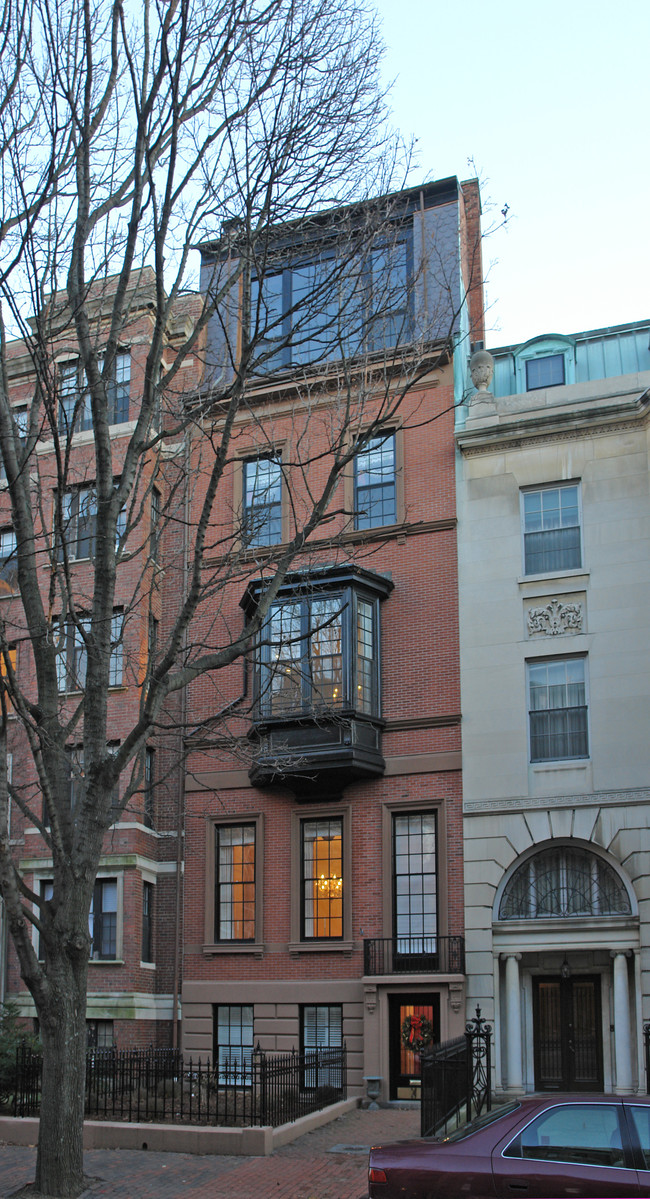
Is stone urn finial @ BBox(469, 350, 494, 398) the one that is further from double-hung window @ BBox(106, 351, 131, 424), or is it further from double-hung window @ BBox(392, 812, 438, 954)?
double-hung window @ BBox(392, 812, 438, 954)

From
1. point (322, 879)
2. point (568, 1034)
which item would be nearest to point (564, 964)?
point (568, 1034)

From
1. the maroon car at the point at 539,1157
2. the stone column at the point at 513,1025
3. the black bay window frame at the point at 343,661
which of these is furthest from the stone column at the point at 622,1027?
the maroon car at the point at 539,1157

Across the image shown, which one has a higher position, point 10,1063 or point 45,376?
point 45,376

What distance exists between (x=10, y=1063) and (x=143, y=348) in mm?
15804

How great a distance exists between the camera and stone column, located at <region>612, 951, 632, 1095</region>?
19.0 metres

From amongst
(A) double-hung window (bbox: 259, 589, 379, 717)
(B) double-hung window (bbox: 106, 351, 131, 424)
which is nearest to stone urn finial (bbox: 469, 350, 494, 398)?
(A) double-hung window (bbox: 259, 589, 379, 717)

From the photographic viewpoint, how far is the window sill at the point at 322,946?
71.5ft

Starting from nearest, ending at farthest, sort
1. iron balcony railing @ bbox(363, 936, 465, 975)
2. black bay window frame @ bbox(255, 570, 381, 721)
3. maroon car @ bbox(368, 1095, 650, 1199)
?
maroon car @ bbox(368, 1095, 650, 1199), iron balcony railing @ bbox(363, 936, 465, 975), black bay window frame @ bbox(255, 570, 381, 721)

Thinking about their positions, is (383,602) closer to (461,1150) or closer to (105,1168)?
(105,1168)

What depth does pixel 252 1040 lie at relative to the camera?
2228cm

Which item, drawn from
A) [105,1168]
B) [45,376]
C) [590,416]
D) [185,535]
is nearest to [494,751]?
[590,416]

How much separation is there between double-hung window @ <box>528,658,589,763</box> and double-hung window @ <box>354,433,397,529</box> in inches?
182

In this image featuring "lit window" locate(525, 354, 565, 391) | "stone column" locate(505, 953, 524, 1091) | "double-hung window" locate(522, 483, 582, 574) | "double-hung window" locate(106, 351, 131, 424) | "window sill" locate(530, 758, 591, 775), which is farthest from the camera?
"double-hung window" locate(106, 351, 131, 424)

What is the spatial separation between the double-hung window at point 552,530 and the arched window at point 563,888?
17.7 ft
